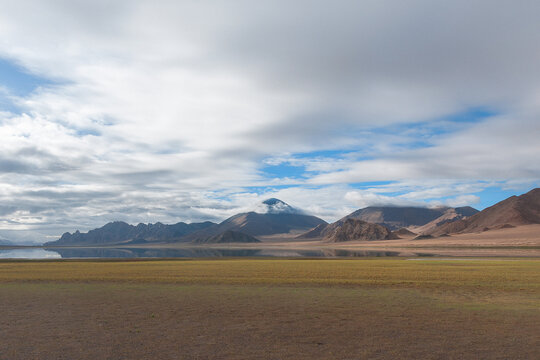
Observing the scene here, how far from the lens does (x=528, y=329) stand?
1555 cm

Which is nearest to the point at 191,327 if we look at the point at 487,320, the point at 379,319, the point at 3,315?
the point at 379,319

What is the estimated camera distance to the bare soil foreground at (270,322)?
12742 mm

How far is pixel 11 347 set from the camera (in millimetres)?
13164

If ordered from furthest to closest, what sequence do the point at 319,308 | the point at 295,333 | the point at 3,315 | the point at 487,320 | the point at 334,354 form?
1. the point at 319,308
2. the point at 3,315
3. the point at 487,320
4. the point at 295,333
5. the point at 334,354

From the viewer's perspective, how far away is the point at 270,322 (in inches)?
663

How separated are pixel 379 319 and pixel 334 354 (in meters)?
5.89

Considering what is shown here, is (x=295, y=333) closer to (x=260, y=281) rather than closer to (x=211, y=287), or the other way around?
(x=211, y=287)

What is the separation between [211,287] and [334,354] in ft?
58.4

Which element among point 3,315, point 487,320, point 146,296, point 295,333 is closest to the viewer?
Answer: point 295,333

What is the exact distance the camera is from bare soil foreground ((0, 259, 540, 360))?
12742 millimetres

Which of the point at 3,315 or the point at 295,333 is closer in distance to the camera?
the point at 295,333

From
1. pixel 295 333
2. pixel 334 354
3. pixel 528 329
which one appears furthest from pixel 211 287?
pixel 528 329

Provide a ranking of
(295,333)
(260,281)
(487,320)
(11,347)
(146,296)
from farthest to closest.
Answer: (260,281)
(146,296)
(487,320)
(295,333)
(11,347)

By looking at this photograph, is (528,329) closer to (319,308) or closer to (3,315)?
(319,308)
